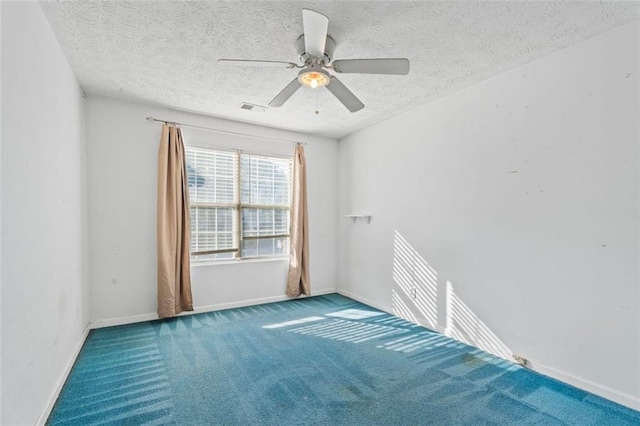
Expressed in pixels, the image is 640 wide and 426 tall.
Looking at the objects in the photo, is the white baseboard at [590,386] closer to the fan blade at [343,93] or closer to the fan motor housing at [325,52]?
the fan blade at [343,93]

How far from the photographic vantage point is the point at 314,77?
225cm

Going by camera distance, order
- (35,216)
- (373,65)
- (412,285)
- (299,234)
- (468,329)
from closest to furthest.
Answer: (35,216), (373,65), (468,329), (412,285), (299,234)

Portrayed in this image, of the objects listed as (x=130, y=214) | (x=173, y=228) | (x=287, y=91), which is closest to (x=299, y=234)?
(x=173, y=228)

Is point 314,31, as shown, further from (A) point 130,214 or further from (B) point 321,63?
(A) point 130,214

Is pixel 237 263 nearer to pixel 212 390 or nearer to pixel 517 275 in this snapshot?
pixel 212 390

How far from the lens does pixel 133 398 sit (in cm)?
211

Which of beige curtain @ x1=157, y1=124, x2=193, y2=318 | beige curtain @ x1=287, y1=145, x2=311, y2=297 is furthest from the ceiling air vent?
beige curtain @ x1=287, y1=145, x2=311, y2=297

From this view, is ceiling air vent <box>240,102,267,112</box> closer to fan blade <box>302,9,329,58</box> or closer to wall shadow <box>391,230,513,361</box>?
fan blade <box>302,9,329,58</box>

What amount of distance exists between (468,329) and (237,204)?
313 cm

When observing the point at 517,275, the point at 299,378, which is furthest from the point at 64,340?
the point at 517,275

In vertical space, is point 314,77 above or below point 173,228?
above

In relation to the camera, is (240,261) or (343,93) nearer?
(343,93)

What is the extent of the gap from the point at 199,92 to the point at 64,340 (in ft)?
8.17

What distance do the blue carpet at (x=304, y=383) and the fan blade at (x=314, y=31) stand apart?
7.74 ft
